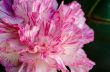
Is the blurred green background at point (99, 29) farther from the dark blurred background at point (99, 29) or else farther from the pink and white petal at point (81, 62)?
the pink and white petal at point (81, 62)

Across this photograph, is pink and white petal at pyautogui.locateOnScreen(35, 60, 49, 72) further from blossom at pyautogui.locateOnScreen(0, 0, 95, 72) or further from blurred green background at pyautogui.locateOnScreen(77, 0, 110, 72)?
blurred green background at pyautogui.locateOnScreen(77, 0, 110, 72)

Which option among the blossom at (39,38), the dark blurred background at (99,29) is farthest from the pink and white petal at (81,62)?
the dark blurred background at (99,29)

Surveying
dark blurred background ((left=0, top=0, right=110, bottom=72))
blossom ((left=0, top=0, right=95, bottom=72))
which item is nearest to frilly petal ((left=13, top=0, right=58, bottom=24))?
blossom ((left=0, top=0, right=95, bottom=72))

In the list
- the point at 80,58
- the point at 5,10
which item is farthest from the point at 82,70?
the point at 5,10

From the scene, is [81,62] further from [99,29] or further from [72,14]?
[99,29]

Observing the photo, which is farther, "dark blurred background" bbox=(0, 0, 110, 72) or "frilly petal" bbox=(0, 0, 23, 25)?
"dark blurred background" bbox=(0, 0, 110, 72)

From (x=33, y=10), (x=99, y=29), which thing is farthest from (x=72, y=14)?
(x=99, y=29)
